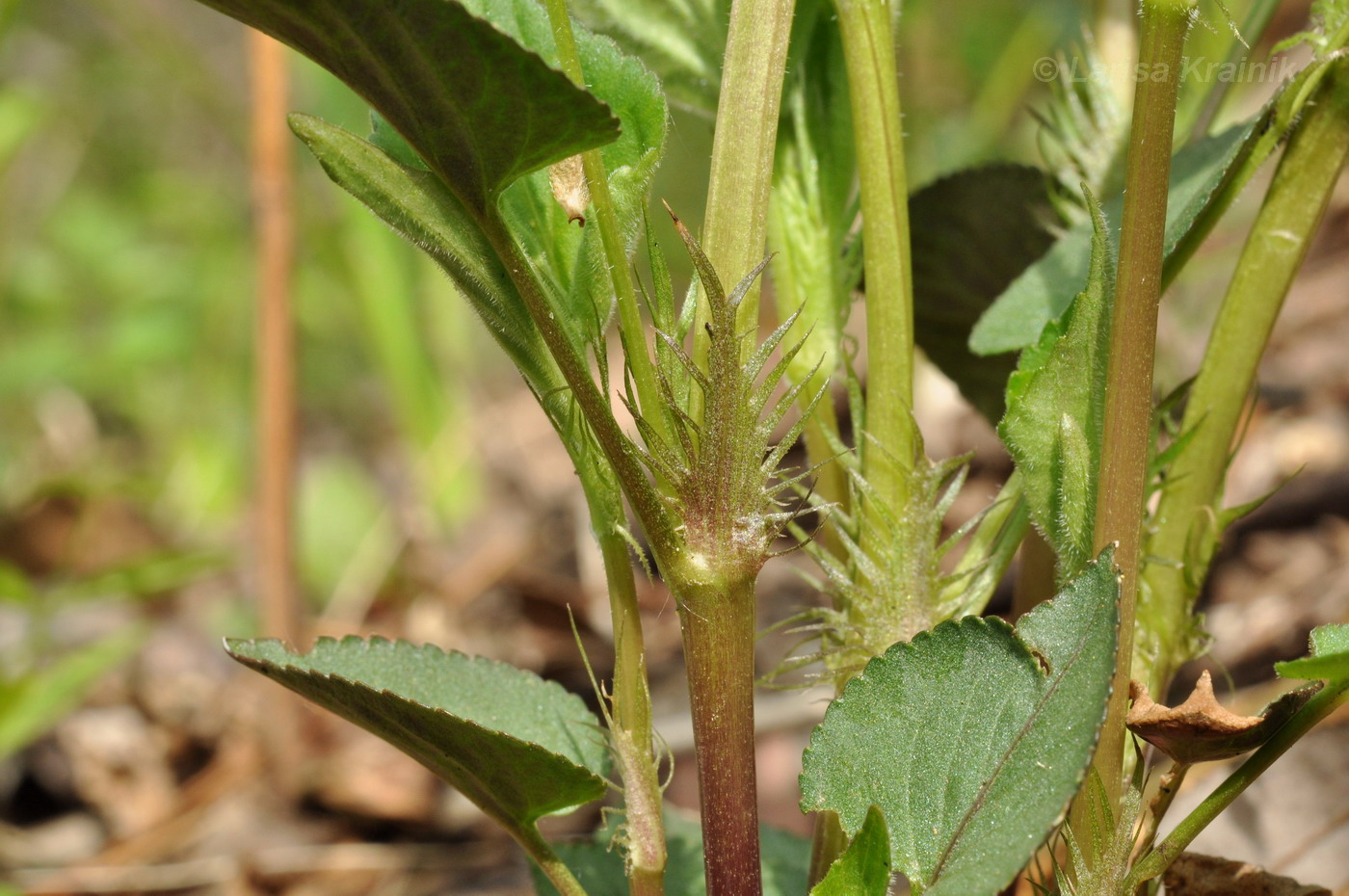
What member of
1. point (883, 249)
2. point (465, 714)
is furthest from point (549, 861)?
point (883, 249)

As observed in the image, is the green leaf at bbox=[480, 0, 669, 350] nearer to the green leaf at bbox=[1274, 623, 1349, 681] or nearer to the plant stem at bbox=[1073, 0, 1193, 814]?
the plant stem at bbox=[1073, 0, 1193, 814]

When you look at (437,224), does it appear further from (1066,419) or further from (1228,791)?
(1228,791)

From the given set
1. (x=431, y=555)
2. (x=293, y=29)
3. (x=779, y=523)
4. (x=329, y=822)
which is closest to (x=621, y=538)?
(x=779, y=523)

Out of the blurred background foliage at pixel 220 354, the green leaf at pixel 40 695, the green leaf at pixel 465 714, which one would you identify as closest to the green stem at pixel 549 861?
the green leaf at pixel 465 714

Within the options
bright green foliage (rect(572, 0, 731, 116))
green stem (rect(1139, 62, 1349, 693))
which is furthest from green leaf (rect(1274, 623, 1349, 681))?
bright green foliage (rect(572, 0, 731, 116))

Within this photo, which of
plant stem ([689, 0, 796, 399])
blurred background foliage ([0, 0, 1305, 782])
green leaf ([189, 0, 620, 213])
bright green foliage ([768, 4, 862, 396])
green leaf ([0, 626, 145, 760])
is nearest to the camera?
green leaf ([189, 0, 620, 213])
